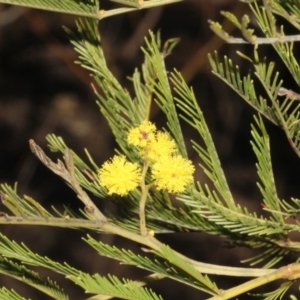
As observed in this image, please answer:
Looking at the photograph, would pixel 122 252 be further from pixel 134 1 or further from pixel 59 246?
pixel 59 246

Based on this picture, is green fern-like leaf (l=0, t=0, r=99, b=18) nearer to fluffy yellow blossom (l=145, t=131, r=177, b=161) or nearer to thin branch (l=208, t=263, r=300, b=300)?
fluffy yellow blossom (l=145, t=131, r=177, b=161)

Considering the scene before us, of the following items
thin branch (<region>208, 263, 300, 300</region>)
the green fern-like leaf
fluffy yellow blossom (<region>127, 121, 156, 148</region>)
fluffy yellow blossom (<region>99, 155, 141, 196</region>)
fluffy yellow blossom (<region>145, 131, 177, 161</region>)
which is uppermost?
the green fern-like leaf

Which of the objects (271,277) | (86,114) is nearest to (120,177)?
(271,277)

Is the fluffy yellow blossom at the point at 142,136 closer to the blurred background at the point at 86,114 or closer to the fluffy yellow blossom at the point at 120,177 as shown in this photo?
the fluffy yellow blossom at the point at 120,177

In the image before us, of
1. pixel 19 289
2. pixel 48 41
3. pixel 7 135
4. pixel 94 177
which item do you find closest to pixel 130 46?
pixel 48 41

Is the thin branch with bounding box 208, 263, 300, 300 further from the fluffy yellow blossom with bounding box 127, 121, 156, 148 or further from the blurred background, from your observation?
the blurred background

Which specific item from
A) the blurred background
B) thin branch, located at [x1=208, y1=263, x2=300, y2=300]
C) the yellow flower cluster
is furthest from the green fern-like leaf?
the blurred background

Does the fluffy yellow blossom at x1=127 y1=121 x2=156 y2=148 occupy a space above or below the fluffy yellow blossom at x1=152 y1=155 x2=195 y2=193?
above

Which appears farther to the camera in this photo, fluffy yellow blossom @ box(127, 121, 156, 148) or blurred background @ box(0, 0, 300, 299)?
blurred background @ box(0, 0, 300, 299)
